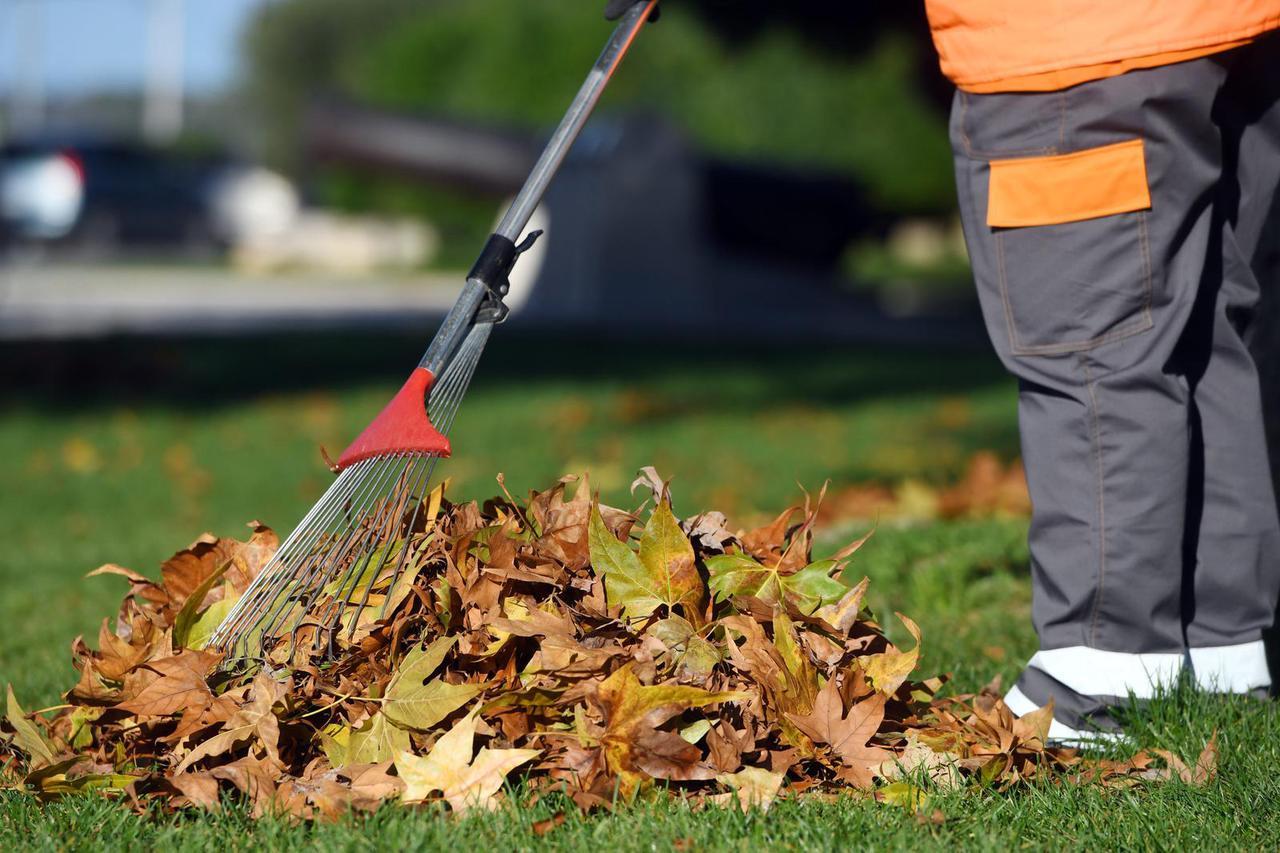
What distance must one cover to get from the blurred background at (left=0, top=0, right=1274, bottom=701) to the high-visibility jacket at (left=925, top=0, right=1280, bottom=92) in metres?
1.13

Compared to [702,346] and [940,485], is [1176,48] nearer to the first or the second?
[940,485]

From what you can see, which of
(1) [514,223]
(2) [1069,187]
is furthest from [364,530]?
(2) [1069,187]

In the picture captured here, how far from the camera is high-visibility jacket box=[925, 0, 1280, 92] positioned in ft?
7.13

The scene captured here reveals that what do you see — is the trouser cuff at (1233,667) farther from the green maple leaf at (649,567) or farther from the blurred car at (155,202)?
the blurred car at (155,202)

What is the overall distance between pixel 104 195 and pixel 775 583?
78.4 feet

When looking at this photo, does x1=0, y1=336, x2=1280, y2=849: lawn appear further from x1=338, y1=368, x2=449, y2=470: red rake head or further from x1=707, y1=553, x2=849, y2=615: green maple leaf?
x1=338, y1=368, x2=449, y2=470: red rake head

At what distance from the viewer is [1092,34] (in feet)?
7.16

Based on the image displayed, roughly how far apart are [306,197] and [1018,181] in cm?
3246

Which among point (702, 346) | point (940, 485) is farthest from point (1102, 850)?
point (702, 346)

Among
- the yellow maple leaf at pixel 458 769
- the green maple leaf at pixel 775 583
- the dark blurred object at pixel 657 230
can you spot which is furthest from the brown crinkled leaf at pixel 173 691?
the dark blurred object at pixel 657 230

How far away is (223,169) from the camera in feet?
85.6

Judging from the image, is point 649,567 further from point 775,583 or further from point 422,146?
point 422,146

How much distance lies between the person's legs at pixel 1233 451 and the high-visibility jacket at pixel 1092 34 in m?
0.24

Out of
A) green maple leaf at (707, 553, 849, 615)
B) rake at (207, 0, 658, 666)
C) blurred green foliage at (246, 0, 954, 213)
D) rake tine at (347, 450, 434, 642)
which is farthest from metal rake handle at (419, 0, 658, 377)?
blurred green foliage at (246, 0, 954, 213)
